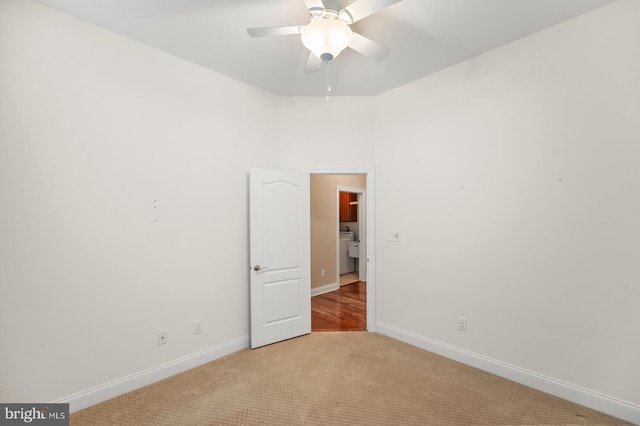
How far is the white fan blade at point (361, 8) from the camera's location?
1.62m

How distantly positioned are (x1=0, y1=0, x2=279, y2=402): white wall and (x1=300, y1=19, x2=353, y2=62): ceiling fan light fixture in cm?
157

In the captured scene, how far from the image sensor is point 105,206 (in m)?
2.27

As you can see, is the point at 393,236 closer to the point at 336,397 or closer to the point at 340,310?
the point at 340,310

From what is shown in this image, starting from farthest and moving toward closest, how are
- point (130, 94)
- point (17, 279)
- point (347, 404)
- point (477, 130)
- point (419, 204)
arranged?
point (419, 204)
point (477, 130)
point (130, 94)
point (347, 404)
point (17, 279)

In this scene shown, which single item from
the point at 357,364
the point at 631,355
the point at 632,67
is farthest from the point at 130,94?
the point at 631,355

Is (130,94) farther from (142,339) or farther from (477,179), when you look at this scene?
(477,179)

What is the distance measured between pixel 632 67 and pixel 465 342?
2.51 meters

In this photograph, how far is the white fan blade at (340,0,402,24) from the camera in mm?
1623

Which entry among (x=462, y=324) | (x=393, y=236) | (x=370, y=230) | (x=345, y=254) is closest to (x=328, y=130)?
(x=370, y=230)

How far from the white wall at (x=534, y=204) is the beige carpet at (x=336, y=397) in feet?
1.09

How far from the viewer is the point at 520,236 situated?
2465 mm

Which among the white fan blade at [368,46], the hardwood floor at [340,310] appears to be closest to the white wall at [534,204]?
the hardwood floor at [340,310]

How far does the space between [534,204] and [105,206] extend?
3478mm

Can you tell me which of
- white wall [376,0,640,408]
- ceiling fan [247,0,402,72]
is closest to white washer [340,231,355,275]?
white wall [376,0,640,408]
